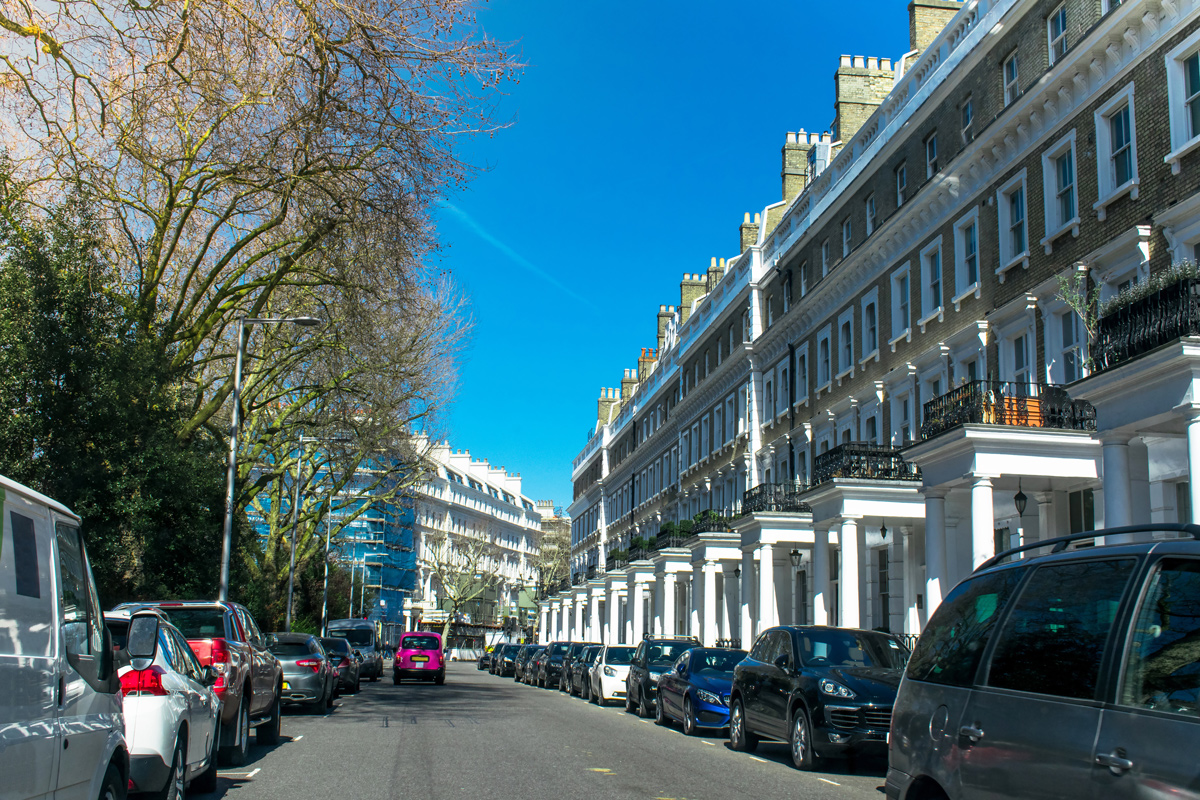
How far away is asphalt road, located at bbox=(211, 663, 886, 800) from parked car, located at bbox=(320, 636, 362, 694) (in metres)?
8.12

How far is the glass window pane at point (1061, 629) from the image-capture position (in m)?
4.77

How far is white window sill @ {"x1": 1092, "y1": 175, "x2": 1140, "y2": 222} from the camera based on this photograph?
18.9m

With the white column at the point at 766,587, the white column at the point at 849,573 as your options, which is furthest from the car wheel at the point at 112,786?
the white column at the point at 766,587

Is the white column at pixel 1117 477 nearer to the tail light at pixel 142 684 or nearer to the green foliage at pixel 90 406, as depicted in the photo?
the tail light at pixel 142 684

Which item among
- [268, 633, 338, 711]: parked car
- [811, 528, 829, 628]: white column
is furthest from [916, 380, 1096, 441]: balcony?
[268, 633, 338, 711]: parked car

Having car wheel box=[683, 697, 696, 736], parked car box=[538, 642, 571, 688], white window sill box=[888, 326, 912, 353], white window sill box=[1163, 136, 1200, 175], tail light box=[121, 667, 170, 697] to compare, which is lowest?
parked car box=[538, 642, 571, 688]

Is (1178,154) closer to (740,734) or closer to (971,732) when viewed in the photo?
(740,734)

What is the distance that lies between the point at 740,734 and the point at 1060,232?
11.5 m

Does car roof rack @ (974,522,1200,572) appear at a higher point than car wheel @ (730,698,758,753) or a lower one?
higher

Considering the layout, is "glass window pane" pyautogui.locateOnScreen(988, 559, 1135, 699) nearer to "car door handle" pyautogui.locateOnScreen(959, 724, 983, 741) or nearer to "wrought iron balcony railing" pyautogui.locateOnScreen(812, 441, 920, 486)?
"car door handle" pyautogui.locateOnScreen(959, 724, 983, 741)

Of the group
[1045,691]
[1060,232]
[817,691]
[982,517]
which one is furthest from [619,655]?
[1045,691]

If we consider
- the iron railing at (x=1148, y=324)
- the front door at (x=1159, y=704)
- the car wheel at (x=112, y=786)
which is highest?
the iron railing at (x=1148, y=324)

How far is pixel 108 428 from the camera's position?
20.8 metres

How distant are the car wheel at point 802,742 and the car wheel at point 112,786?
878cm
